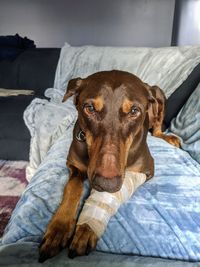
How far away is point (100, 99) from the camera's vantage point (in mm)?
1314

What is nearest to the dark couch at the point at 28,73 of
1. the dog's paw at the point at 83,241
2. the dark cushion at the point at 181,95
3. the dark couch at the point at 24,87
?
the dark couch at the point at 24,87

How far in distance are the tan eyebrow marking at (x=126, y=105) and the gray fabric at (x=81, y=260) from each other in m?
0.52

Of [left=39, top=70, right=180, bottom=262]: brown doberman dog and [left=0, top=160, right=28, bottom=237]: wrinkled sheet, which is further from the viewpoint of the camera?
[left=0, top=160, right=28, bottom=237]: wrinkled sheet

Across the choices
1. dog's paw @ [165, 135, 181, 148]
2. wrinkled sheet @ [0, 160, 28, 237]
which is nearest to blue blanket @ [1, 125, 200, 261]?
dog's paw @ [165, 135, 181, 148]

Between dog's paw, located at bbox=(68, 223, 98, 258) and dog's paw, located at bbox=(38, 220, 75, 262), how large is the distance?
0.12 feet

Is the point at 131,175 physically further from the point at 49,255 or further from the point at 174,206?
the point at 49,255

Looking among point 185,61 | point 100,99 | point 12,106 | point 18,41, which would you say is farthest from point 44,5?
point 100,99

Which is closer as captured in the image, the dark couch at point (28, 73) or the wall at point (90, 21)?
the dark couch at point (28, 73)

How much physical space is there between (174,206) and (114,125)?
356mm

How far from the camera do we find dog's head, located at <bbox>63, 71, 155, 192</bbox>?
44.4 inches

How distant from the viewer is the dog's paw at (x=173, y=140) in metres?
1.98

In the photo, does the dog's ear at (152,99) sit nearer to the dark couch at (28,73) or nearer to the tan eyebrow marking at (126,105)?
the tan eyebrow marking at (126,105)

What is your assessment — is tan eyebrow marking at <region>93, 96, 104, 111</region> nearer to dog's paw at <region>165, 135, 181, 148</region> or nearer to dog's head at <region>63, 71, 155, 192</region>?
dog's head at <region>63, 71, 155, 192</region>

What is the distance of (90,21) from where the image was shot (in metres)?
5.08
